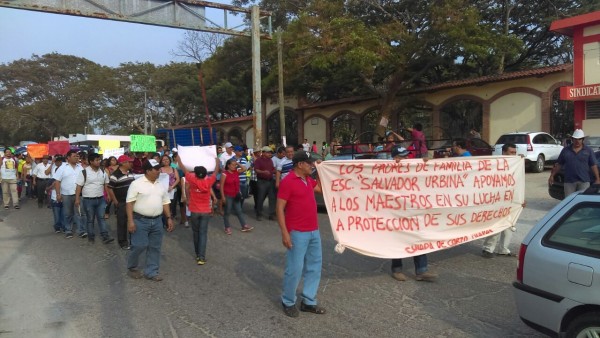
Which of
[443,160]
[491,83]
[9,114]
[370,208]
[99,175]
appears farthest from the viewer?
[9,114]

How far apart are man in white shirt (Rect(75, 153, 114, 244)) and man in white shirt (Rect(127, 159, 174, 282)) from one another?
2.73 m

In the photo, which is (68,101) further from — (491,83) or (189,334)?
(189,334)

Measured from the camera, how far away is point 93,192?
344 inches

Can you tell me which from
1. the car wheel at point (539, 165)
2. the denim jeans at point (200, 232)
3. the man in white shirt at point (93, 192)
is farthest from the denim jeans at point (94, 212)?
the car wheel at point (539, 165)

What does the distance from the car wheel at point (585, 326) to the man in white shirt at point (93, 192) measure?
7.55 meters

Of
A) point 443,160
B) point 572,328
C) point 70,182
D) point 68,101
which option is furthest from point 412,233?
point 68,101

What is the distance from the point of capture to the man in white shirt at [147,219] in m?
6.27

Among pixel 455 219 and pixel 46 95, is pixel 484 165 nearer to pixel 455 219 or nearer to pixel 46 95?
pixel 455 219

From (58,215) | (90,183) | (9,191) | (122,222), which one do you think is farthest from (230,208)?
(9,191)

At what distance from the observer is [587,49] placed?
65.3 ft

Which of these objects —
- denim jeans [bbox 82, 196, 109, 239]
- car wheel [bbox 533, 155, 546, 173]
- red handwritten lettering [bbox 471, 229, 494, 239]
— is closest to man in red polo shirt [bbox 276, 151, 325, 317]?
red handwritten lettering [bbox 471, 229, 494, 239]

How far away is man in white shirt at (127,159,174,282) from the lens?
20.6ft

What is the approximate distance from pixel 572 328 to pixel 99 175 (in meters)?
7.83

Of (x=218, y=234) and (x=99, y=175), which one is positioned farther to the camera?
(x=218, y=234)
